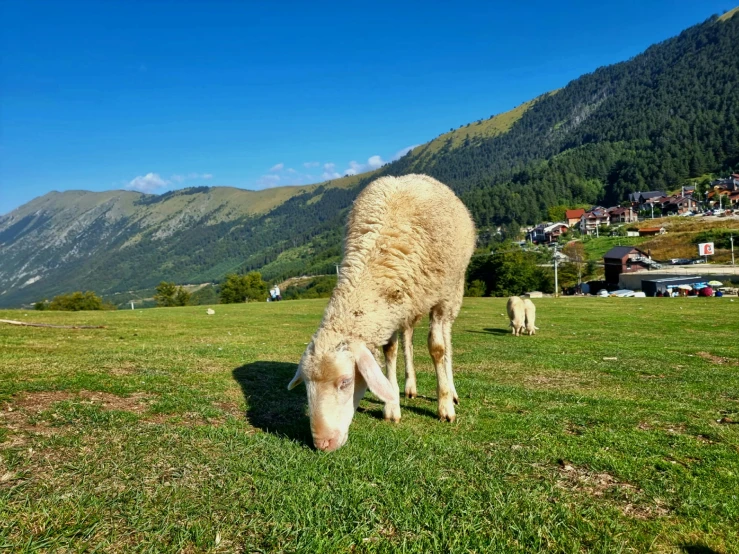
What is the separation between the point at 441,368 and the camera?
6.91 meters

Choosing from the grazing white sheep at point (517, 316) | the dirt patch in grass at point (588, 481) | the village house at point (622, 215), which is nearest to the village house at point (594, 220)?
the village house at point (622, 215)

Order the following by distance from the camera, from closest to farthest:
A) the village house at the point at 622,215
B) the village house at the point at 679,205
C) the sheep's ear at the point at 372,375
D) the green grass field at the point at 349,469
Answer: the green grass field at the point at 349,469, the sheep's ear at the point at 372,375, the village house at the point at 679,205, the village house at the point at 622,215

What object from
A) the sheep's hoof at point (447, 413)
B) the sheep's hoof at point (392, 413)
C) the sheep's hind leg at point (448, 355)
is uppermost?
the sheep's hind leg at point (448, 355)

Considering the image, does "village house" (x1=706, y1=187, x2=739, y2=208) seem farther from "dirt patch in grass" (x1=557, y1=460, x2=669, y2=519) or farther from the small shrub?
"dirt patch in grass" (x1=557, y1=460, x2=669, y2=519)

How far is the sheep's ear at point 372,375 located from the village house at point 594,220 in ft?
630

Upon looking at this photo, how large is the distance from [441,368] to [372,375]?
2146 mm

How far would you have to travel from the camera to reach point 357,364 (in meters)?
5.24

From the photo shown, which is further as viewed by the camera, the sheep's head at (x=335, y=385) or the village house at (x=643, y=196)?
the village house at (x=643, y=196)

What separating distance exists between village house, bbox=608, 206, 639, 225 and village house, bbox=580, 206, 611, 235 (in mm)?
1908

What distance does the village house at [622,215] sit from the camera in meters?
182

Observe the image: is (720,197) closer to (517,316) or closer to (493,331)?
(493,331)

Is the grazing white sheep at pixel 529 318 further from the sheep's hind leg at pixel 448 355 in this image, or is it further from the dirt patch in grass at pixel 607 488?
the dirt patch in grass at pixel 607 488

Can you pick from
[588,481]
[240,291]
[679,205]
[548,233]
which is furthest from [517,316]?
[679,205]

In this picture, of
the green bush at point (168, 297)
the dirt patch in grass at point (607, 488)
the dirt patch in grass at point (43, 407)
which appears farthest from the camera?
the green bush at point (168, 297)
